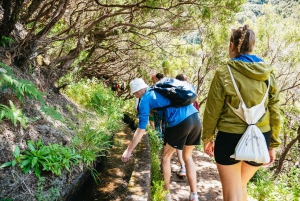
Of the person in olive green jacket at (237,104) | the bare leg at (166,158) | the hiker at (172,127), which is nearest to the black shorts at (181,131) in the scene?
the hiker at (172,127)

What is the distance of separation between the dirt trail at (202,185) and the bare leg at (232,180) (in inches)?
74.3

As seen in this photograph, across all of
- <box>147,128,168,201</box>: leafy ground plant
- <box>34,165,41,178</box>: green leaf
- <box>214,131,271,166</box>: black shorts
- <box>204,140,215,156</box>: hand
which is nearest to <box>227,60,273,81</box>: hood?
<box>214,131,271,166</box>: black shorts

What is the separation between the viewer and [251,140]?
87.5 inches

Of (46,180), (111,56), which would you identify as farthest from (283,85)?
(46,180)

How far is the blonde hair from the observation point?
2324 millimetres

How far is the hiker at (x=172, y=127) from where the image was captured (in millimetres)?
2990

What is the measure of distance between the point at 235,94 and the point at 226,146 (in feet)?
1.63

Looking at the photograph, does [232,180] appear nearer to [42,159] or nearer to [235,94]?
[235,94]

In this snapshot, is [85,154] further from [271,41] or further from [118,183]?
[271,41]

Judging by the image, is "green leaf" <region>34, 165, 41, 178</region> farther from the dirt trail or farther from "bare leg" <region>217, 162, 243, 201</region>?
the dirt trail

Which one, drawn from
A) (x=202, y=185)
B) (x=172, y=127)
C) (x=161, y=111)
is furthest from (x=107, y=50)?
(x=172, y=127)

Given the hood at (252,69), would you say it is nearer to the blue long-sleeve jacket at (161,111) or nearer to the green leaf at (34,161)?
the blue long-sleeve jacket at (161,111)

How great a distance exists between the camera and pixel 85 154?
145 inches

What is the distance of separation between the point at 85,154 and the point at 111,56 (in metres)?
6.97
